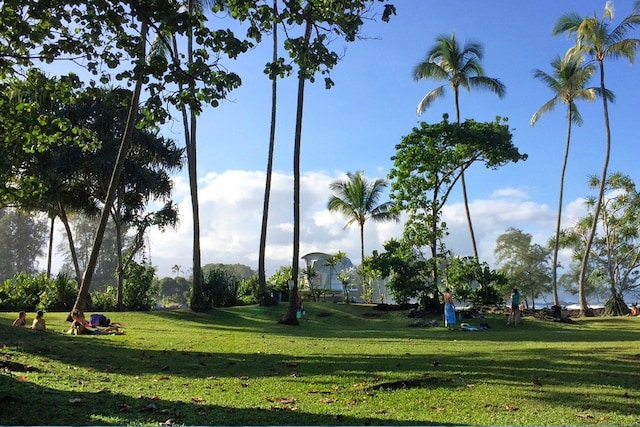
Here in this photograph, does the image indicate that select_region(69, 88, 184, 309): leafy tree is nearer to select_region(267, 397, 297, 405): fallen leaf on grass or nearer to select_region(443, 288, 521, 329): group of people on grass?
select_region(443, 288, 521, 329): group of people on grass

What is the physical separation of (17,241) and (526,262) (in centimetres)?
6358

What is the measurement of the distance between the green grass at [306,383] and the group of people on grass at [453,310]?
298 inches

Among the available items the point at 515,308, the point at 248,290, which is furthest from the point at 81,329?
the point at 248,290

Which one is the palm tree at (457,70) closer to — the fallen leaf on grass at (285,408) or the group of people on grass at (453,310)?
the group of people on grass at (453,310)

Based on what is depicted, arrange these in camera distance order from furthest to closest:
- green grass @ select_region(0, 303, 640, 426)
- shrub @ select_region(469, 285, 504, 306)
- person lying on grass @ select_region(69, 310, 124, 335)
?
shrub @ select_region(469, 285, 504, 306)
person lying on grass @ select_region(69, 310, 124, 335)
green grass @ select_region(0, 303, 640, 426)

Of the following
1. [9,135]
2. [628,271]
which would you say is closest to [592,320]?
[628,271]

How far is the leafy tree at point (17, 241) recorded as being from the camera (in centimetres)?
6612

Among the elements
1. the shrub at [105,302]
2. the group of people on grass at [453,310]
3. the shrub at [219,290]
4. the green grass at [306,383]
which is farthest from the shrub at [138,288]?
the group of people on grass at [453,310]

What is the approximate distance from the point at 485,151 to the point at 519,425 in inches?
894

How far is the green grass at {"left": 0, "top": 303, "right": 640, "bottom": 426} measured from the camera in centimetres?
543

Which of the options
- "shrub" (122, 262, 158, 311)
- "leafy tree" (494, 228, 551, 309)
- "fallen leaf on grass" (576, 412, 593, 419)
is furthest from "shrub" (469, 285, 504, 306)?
"leafy tree" (494, 228, 551, 309)

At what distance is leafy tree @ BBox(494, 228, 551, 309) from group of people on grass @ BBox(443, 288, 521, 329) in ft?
144

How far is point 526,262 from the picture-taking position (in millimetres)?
65562

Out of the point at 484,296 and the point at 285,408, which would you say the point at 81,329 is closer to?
the point at 285,408
